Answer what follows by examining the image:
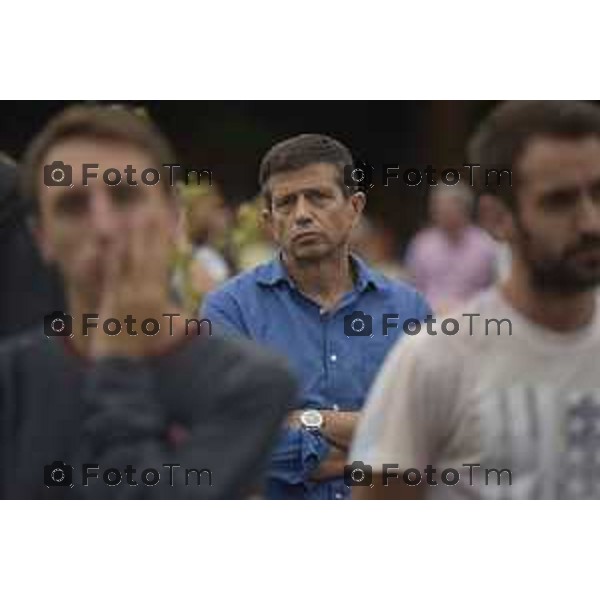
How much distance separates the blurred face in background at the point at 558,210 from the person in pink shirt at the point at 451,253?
171 millimetres

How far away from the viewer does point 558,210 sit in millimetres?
4371

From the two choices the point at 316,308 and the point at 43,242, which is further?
the point at 316,308

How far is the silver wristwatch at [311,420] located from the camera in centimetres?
453

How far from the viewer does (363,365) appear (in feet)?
14.9

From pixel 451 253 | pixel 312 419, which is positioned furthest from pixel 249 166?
pixel 451 253

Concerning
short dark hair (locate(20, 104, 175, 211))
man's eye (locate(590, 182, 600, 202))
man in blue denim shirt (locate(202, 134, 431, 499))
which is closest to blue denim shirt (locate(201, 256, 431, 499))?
man in blue denim shirt (locate(202, 134, 431, 499))

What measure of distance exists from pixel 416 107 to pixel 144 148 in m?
0.76

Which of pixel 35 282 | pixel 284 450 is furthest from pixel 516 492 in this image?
pixel 35 282

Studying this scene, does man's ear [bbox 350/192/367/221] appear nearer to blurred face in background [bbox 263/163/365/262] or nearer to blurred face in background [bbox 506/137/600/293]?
blurred face in background [bbox 263/163/365/262]

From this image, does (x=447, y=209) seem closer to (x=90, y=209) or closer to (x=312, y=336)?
(x=312, y=336)

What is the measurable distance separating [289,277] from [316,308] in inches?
3.8
